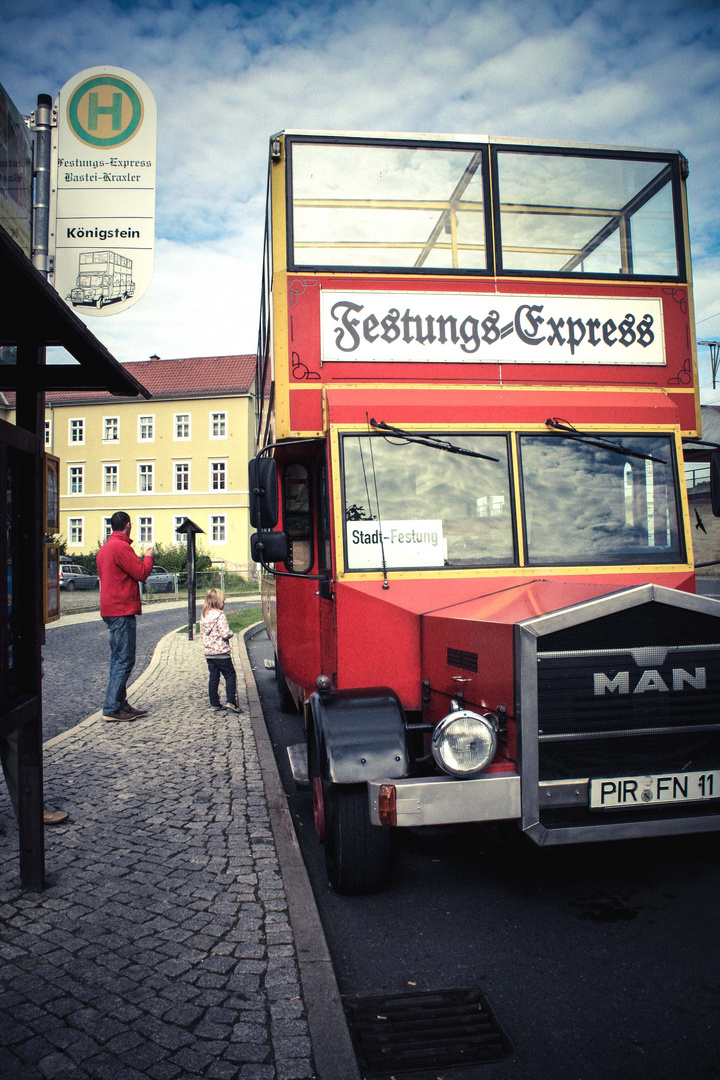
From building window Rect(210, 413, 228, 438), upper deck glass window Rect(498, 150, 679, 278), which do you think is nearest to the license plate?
upper deck glass window Rect(498, 150, 679, 278)

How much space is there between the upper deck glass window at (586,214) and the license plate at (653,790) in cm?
315

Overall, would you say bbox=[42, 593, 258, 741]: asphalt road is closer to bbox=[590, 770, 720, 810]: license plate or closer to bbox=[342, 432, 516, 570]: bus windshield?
bbox=[342, 432, 516, 570]: bus windshield

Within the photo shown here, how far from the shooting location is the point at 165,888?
350 cm

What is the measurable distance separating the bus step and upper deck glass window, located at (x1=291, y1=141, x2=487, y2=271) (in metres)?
3.04

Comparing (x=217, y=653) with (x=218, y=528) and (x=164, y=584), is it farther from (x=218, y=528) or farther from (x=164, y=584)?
(x=218, y=528)

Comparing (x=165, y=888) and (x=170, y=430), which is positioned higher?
(x=170, y=430)

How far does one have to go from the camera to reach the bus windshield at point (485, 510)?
4008mm

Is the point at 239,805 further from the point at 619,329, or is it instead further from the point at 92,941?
the point at 619,329

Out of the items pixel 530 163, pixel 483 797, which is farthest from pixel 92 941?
pixel 530 163

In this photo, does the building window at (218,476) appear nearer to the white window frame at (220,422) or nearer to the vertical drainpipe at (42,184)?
the white window frame at (220,422)

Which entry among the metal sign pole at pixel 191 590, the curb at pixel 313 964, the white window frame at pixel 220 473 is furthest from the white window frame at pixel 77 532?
the curb at pixel 313 964

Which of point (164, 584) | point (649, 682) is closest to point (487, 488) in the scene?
point (649, 682)

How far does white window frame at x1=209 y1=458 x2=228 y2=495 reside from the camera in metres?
49.4

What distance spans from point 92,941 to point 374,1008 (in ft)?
4.04
